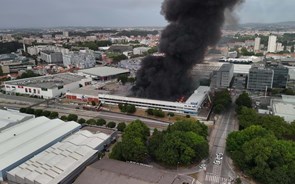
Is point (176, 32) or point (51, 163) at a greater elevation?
point (176, 32)

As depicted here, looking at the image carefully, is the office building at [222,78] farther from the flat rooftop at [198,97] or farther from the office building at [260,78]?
the flat rooftop at [198,97]

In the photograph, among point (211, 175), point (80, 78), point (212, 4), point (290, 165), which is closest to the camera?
point (290, 165)

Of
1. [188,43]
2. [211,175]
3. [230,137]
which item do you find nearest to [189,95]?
[188,43]

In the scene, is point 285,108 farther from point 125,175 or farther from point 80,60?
point 80,60

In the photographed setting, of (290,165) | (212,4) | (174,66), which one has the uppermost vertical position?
(212,4)

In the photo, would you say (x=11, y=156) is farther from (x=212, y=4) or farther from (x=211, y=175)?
(x=212, y=4)

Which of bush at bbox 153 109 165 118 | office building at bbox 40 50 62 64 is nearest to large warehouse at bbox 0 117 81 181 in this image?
bush at bbox 153 109 165 118

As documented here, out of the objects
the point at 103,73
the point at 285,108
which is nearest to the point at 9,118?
the point at 103,73

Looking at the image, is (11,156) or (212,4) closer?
(11,156)

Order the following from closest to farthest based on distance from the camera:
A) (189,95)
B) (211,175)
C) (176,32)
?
(211,175) → (176,32) → (189,95)
